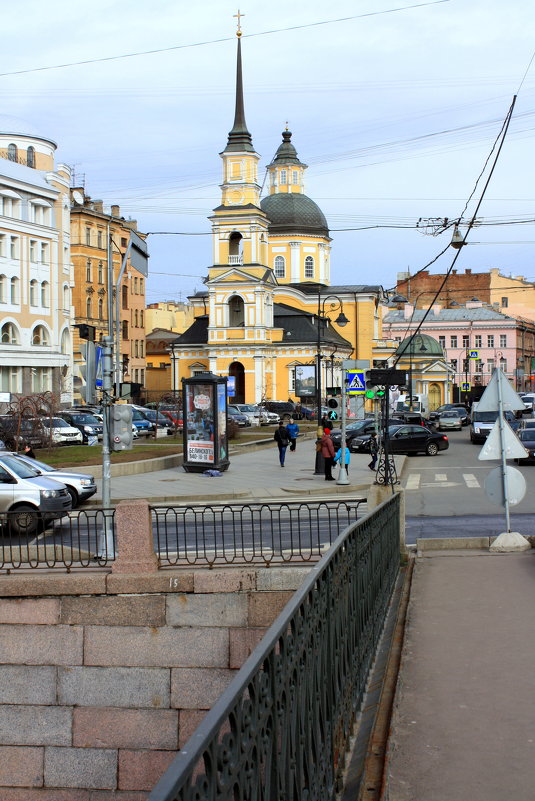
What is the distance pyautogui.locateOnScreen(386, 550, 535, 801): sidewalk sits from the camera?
17.3ft

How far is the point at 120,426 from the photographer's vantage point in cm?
1806

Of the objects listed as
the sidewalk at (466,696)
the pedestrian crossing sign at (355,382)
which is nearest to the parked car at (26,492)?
the sidewalk at (466,696)

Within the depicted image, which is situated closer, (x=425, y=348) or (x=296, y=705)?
(x=296, y=705)

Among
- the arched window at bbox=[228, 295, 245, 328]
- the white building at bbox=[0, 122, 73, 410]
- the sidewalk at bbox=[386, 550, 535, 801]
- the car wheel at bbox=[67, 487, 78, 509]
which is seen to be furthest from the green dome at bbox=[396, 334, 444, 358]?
the sidewalk at bbox=[386, 550, 535, 801]

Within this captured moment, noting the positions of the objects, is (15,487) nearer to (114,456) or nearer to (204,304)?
(114,456)

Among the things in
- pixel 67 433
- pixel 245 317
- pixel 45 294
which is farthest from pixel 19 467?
pixel 245 317

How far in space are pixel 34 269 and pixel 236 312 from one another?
25.9 m

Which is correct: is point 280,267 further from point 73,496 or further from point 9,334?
point 73,496

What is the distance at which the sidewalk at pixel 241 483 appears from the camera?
87.4ft

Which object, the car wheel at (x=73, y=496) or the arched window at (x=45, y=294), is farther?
the arched window at (x=45, y=294)

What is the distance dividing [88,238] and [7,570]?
248 ft

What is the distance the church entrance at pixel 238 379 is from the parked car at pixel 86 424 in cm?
3857

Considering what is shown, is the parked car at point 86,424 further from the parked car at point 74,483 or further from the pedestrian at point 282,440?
the parked car at point 74,483

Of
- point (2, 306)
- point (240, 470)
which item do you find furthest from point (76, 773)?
point (2, 306)
